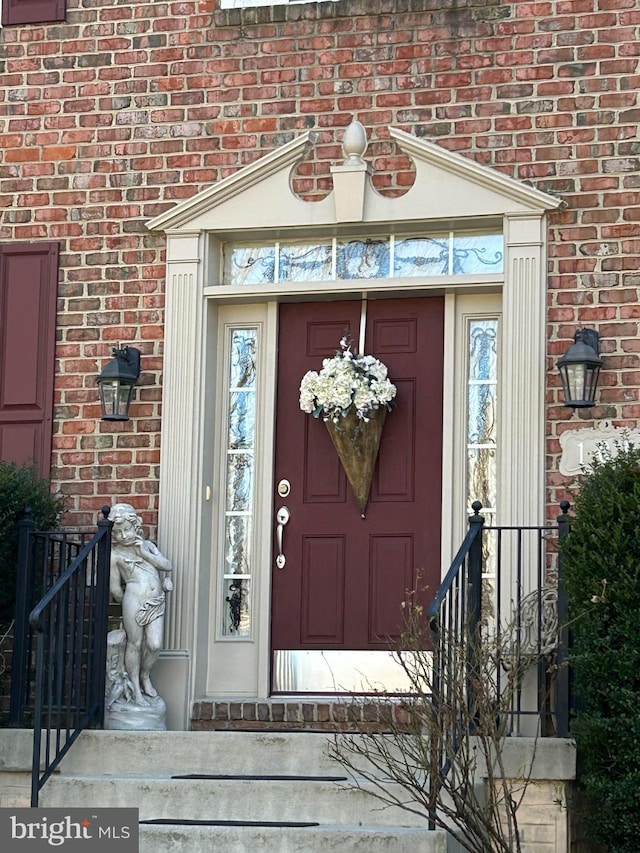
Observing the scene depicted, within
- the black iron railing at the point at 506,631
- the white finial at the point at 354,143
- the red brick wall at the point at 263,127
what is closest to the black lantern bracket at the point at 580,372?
the red brick wall at the point at 263,127

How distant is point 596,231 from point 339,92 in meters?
1.51

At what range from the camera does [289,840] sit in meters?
6.03

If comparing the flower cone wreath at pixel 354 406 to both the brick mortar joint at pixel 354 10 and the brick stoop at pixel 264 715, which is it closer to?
the brick stoop at pixel 264 715

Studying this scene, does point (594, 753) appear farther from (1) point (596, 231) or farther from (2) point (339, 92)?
(2) point (339, 92)

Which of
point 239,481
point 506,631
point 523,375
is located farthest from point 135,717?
point 523,375

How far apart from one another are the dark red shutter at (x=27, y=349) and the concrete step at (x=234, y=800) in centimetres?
217

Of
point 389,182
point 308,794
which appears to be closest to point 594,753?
point 308,794

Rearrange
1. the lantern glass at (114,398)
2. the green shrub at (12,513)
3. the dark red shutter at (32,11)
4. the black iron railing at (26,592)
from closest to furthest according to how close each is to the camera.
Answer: the black iron railing at (26,592) < the green shrub at (12,513) < the lantern glass at (114,398) < the dark red shutter at (32,11)

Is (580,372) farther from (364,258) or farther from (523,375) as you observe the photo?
(364,258)

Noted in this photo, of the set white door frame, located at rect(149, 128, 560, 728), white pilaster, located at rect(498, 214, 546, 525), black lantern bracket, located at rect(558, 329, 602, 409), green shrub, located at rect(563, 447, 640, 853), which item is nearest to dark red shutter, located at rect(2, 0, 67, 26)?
white door frame, located at rect(149, 128, 560, 728)

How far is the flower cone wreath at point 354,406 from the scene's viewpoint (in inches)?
311

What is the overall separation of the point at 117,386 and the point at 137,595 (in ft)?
3.62

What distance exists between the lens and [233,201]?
8.26 meters

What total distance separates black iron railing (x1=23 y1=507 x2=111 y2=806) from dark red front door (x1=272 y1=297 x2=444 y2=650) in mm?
1019
